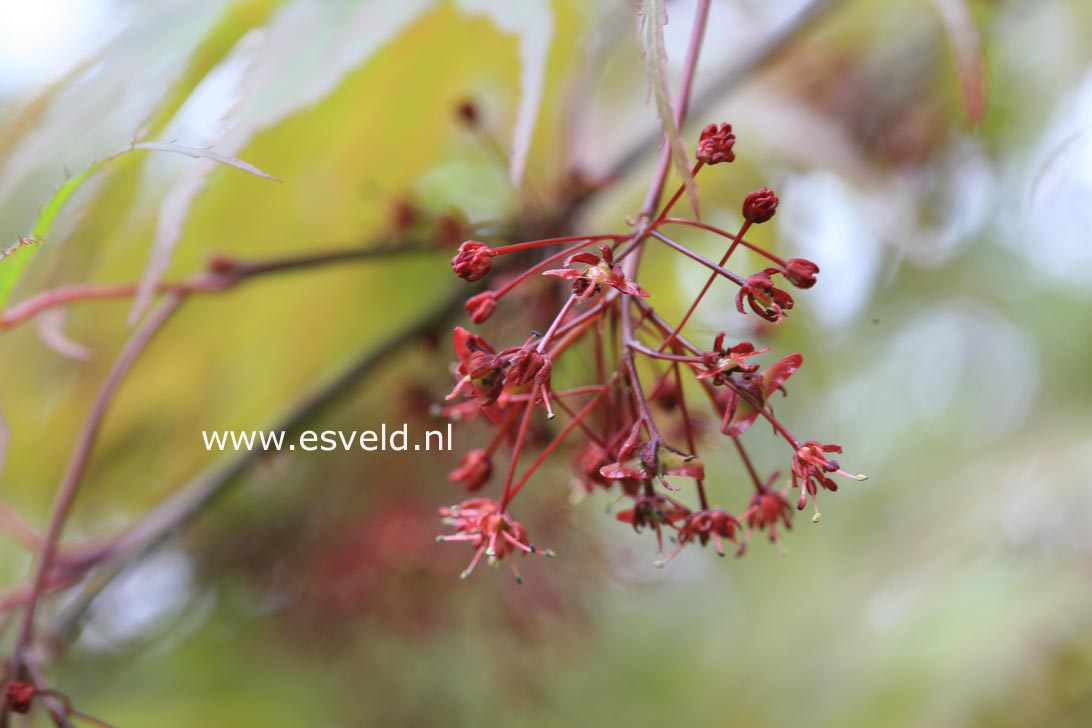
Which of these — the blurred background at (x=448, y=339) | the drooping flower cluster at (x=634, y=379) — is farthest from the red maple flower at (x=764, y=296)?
the blurred background at (x=448, y=339)

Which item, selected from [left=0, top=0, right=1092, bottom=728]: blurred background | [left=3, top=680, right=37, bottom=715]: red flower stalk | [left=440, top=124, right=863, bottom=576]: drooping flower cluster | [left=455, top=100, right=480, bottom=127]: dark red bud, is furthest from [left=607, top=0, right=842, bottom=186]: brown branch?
[left=3, top=680, right=37, bottom=715]: red flower stalk

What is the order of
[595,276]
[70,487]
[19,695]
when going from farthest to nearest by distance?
[70,487] → [19,695] → [595,276]

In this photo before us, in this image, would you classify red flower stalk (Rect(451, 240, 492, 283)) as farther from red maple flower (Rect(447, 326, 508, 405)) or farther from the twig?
the twig

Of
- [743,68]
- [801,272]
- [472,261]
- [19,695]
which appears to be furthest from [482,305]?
[743,68]

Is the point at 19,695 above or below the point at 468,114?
below

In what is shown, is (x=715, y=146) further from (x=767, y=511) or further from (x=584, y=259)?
(x=767, y=511)

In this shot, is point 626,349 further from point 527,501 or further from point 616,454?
point 527,501
